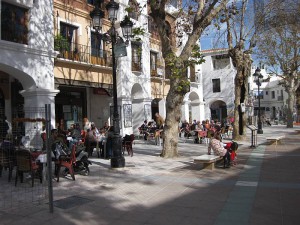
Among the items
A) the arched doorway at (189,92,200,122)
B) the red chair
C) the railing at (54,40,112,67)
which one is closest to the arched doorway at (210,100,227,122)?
the arched doorway at (189,92,200,122)

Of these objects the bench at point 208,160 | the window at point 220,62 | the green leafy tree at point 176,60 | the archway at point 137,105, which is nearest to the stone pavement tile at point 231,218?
the bench at point 208,160

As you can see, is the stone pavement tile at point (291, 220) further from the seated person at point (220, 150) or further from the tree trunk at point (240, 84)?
the tree trunk at point (240, 84)

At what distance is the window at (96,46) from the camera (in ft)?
61.2

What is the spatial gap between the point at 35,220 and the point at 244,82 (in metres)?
15.9

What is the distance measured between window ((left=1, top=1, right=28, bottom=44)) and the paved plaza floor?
7.27 m

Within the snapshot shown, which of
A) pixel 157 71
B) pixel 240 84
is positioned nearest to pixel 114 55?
pixel 240 84

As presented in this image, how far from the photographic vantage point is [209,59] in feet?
144

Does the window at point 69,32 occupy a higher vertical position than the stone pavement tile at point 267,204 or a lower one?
higher

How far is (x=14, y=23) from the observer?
45.5 feet

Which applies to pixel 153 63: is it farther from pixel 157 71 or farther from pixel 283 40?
pixel 283 40

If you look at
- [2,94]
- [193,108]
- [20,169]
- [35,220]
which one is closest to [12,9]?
[2,94]

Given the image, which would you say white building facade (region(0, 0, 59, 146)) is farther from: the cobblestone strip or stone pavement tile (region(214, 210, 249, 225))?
stone pavement tile (region(214, 210, 249, 225))

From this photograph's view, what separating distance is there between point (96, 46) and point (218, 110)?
30.3 m

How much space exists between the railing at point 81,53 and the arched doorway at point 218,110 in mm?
29039
